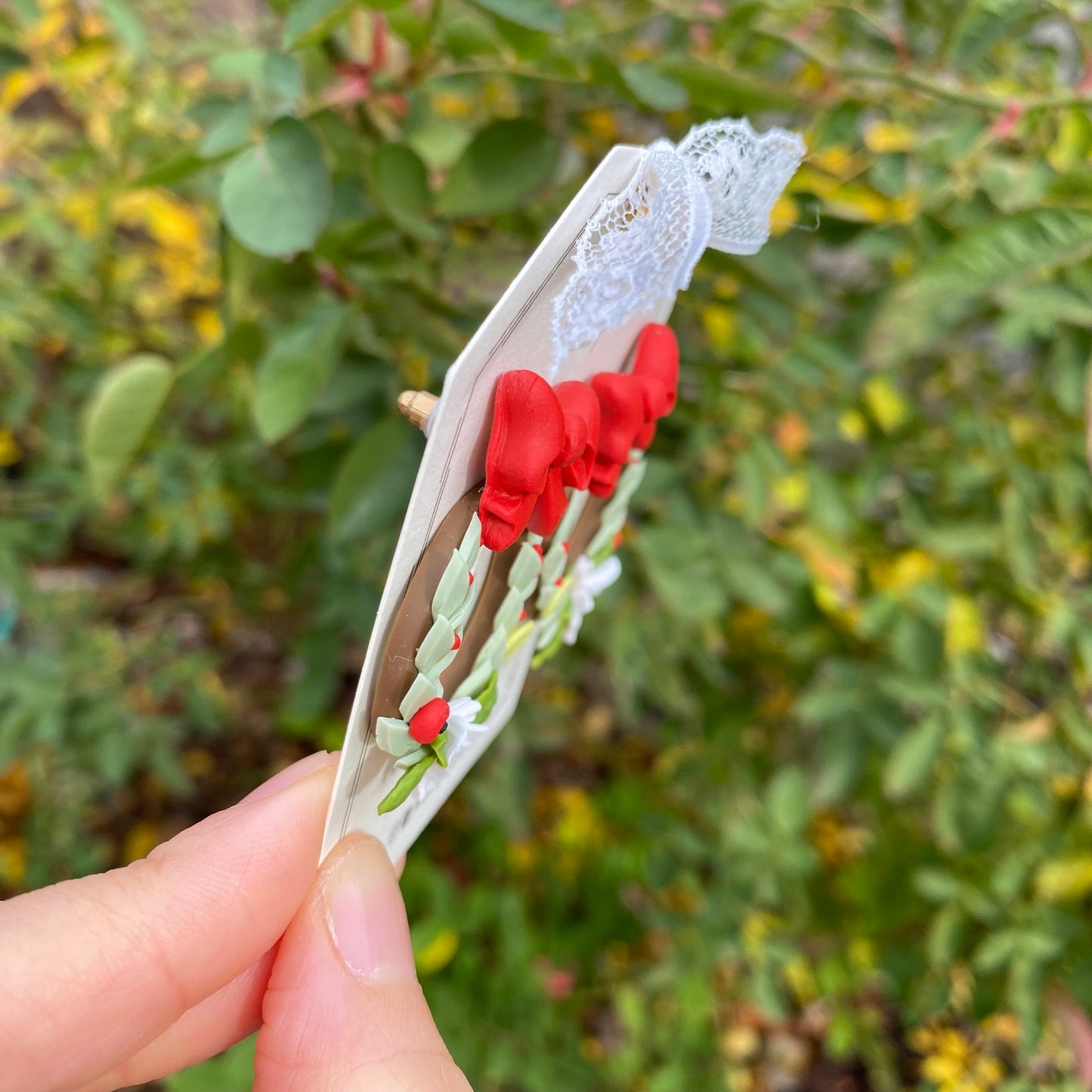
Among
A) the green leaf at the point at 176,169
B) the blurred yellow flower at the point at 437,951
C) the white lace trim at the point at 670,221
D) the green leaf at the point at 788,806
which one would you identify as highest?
the white lace trim at the point at 670,221

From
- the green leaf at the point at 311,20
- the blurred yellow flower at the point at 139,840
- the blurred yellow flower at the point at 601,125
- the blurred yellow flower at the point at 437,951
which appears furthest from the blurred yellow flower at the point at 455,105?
the blurred yellow flower at the point at 139,840

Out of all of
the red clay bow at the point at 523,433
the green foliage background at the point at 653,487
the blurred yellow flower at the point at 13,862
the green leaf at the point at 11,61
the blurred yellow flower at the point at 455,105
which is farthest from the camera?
the blurred yellow flower at the point at 13,862

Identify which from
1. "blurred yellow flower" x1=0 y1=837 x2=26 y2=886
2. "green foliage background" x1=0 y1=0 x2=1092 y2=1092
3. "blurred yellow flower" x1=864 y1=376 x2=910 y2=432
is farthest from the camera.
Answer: "blurred yellow flower" x1=0 y1=837 x2=26 y2=886

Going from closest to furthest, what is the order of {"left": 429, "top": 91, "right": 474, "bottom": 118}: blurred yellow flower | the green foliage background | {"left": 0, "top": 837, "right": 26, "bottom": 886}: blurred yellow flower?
the green foliage background, {"left": 429, "top": 91, "right": 474, "bottom": 118}: blurred yellow flower, {"left": 0, "top": 837, "right": 26, "bottom": 886}: blurred yellow flower

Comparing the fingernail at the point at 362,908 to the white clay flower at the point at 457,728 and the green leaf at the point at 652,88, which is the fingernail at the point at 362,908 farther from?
the green leaf at the point at 652,88

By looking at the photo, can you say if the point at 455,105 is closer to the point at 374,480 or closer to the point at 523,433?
the point at 374,480

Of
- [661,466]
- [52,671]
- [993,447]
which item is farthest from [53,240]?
[993,447]

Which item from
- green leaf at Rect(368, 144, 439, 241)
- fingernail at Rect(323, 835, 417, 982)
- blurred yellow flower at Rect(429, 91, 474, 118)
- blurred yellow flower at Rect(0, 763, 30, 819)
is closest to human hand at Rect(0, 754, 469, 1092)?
fingernail at Rect(323, 835, 417, 982)

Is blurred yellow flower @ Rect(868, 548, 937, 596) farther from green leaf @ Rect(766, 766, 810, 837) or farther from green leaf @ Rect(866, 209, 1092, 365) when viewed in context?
green leaf @ Rect(866, 209, 1092, 365)
